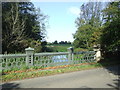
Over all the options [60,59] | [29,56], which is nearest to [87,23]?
[60,59]

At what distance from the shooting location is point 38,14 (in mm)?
19766

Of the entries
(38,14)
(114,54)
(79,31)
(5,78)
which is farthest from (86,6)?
(5,78)

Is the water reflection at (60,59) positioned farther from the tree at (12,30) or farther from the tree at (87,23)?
the tree at (87,23)

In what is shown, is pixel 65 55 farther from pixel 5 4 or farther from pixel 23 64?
pixel 5 4

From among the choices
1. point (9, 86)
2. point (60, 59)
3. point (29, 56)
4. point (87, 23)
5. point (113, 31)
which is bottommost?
point (9, 86)

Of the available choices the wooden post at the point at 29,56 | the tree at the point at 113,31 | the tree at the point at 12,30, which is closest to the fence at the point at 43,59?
the wooden post at the point at 29,56

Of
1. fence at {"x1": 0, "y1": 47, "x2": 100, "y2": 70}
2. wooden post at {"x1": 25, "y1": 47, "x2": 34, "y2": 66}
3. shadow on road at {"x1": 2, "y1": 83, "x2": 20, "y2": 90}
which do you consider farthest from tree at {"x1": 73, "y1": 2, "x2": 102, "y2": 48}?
shadow on road at {"x1": 2, "y1": 83, "x2": 20, "y2": 90}

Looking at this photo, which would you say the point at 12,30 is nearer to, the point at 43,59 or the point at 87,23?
the point at 43,59

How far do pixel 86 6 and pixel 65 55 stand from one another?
1507 centimetres

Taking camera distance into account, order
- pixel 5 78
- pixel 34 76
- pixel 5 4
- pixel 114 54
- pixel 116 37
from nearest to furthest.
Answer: pixel 5 78 < pixel 34 76 < pixel 116 37 < pixel 114 54 < pixel 5 4

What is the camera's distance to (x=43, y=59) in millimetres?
9102

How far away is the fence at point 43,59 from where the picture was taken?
8.08m

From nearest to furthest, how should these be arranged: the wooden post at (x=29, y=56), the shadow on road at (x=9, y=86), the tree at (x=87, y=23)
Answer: the shadow on road at (x=9, y=86) < the wooden post at (x=29, y=56) < the tree at (x=87, y=23)

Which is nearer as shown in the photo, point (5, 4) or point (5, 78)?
point (5, 78)
